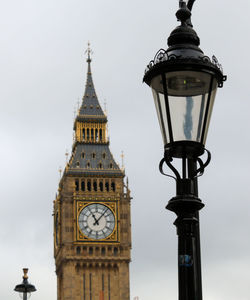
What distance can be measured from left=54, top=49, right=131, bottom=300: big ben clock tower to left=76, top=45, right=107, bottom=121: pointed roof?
225 inches

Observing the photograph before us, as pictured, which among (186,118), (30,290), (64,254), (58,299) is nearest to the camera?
(186,118)

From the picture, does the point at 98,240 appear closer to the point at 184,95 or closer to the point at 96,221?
the point at 96,221

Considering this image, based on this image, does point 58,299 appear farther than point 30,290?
Yes

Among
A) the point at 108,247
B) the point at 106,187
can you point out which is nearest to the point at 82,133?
the point at 106,187

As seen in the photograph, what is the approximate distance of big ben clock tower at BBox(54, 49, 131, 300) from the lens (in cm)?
10056

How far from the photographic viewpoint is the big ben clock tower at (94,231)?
101 metres

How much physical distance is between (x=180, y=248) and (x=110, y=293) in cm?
9199

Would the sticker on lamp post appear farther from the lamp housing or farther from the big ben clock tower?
the big ben clock tower

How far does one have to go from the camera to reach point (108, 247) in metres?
101

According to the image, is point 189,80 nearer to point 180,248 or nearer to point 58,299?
point 180,248

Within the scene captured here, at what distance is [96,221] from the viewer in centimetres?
10062

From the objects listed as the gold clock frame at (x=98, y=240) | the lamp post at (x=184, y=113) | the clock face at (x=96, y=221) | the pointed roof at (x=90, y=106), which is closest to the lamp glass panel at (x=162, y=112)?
the lamp post at (x=184, y=113)

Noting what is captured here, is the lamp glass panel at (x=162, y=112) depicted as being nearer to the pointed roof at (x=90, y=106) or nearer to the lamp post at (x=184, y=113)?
the lamp post at (x=184, y=113)

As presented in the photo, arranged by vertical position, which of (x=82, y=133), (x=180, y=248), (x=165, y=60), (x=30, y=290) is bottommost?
(x=180, y=248)
